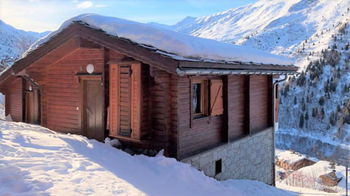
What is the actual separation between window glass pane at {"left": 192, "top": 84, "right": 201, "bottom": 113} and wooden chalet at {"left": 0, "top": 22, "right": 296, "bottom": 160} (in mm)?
10

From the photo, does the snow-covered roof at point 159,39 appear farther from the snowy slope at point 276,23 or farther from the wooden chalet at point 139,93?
the snowy slope at point 276,23

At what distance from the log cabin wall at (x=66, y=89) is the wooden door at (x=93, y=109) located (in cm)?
19

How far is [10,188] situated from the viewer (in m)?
4.10

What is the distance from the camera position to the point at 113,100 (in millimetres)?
7508

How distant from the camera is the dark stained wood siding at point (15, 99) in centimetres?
1282

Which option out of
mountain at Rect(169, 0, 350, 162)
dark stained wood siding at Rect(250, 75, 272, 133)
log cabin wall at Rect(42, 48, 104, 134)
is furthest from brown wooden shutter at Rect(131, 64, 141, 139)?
mountain at Rect(169, 0, 350, 162)

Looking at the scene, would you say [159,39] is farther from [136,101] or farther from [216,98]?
[216,98]

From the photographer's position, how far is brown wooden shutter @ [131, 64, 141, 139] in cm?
705

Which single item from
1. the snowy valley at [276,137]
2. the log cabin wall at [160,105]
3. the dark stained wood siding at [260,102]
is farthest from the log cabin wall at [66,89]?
the dark stained wood siding at [260,102]

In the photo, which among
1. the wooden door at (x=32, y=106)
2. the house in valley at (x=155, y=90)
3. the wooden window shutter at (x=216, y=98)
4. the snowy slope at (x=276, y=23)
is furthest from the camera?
the snowy slope at (x=276, y=23)

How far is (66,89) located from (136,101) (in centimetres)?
303

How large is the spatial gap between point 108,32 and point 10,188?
13.7ft

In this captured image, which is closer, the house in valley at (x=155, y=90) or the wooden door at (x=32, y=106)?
the house in valley at (x=155, y=90)

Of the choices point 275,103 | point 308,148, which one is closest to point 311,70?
point 308,148
